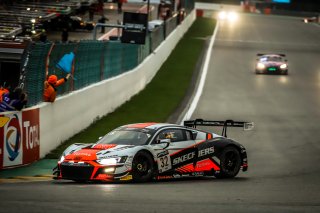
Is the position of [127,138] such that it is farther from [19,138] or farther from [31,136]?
[31,136]

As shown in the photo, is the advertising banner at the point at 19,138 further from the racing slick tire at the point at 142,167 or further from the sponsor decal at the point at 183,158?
the sponsor decal at the point at 183,158

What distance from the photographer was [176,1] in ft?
278

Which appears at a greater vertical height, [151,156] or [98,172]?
[151,156]

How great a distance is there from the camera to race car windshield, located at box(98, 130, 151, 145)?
17156mm

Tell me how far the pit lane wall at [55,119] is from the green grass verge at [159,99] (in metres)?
0.25

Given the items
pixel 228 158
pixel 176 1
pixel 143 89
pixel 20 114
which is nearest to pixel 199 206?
pixel 228 158

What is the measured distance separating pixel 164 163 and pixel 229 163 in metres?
1.97

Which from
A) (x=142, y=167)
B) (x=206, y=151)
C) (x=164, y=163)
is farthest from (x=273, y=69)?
(x=142, y=167)

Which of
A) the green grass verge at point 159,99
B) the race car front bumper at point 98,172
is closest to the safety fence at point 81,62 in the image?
the green grass verge at point 159,99

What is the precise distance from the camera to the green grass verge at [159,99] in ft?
Answer: 84.8

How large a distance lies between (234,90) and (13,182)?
26.3 metres

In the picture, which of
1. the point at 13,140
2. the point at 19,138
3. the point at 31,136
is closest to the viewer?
the point at 13,140

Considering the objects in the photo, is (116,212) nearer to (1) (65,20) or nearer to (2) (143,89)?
(2) (143,89)

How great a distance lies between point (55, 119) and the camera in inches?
878
